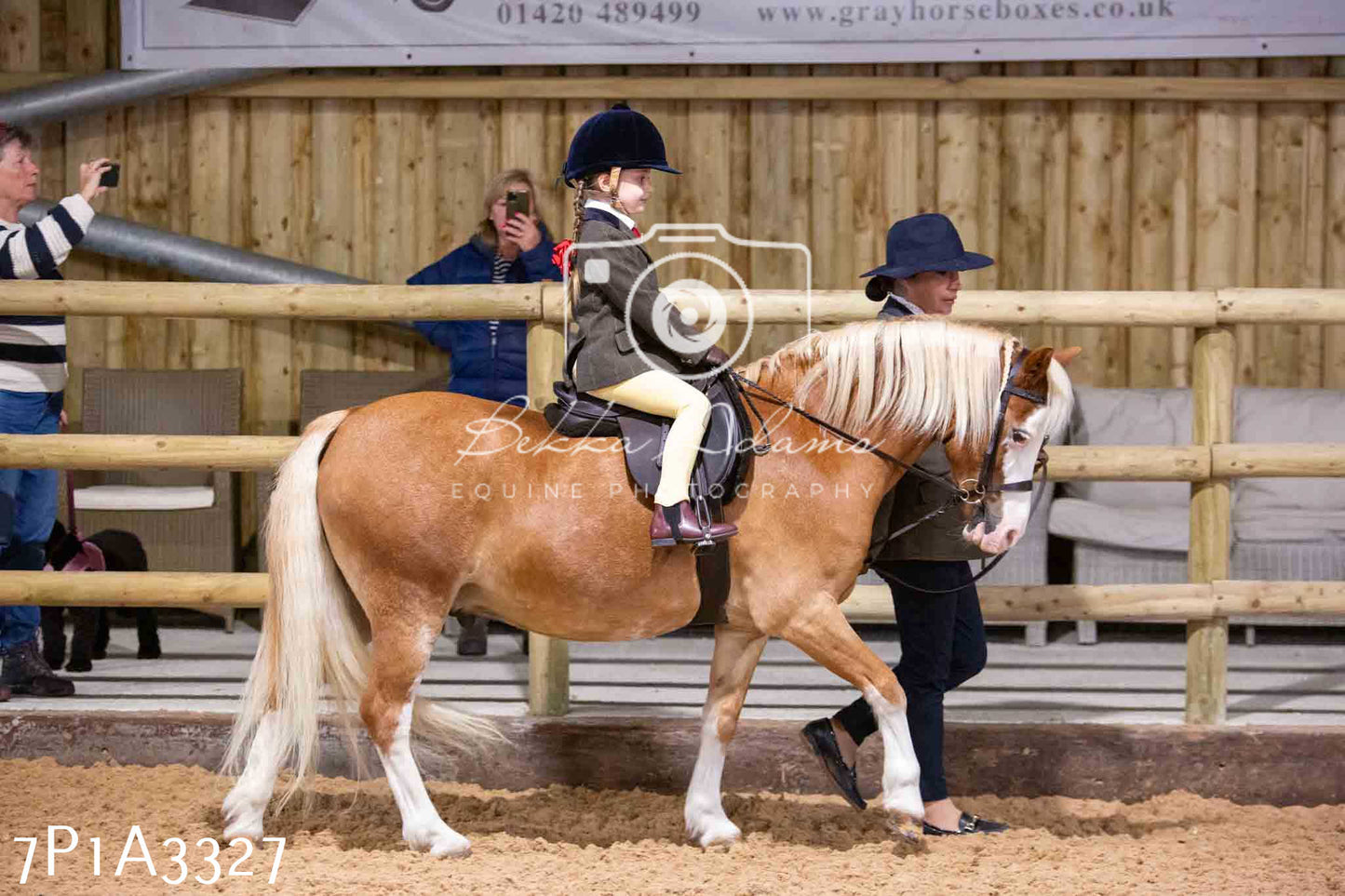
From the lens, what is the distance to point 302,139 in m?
7.02

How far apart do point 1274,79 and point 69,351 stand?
234 inches

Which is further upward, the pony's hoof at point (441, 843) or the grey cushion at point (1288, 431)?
the grey cushion at point (1288, 431)

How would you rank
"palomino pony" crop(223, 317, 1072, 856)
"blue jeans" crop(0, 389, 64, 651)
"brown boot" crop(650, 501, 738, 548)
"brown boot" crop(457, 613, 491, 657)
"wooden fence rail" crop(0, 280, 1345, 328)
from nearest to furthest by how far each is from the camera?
"brown boot" crop(650, 501, 738, 548)
"palomino pony" crop(223, 317, 1072, 856)
"wooden fence rail" crop(0, 280, 1345, 328)
"blue jeans" crop(0, 389, 64, 651)
"brown boot" crop(457, 613, 491, 657)

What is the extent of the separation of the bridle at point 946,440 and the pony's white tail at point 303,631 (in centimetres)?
109

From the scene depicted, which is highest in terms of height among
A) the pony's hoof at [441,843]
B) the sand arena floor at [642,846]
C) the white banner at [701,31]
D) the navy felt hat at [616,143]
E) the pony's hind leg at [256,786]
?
the white banner at [701,31]

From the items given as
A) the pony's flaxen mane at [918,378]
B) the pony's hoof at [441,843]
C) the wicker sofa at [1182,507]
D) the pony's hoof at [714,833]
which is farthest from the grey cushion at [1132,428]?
the pony's hoof at [441,843]

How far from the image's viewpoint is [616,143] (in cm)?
339

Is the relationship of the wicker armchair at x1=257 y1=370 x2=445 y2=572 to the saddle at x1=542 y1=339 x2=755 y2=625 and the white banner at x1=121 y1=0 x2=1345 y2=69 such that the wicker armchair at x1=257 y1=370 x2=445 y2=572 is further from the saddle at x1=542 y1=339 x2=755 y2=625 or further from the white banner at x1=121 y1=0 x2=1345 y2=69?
the saddle at x1=542 y1=339 x2=755 y2=625

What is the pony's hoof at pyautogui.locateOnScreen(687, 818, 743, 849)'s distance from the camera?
3.69 metres

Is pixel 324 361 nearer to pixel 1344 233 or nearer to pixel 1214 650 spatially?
pixel 1214 650

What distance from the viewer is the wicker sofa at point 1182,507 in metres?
5.74

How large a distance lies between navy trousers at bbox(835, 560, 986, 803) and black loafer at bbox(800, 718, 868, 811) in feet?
0.21

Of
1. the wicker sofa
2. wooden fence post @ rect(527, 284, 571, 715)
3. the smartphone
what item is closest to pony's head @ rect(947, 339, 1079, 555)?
wooden fence post @ rect(527, 284, 571, 715)

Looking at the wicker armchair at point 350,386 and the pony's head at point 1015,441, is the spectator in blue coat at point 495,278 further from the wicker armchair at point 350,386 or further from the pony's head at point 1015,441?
the pony's head at point 1015,441
